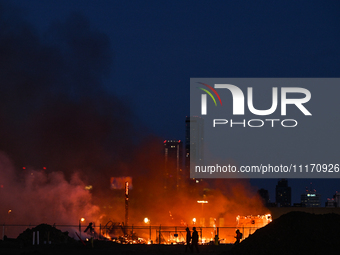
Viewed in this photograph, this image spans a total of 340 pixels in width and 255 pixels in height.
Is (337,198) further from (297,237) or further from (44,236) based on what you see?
(297,237)

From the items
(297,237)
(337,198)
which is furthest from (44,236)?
(337,198)

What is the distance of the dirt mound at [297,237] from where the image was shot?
21.6 meters

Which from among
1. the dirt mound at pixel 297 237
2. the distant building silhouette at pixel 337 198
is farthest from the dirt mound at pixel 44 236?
the distant building silhouette at pixel 337 198

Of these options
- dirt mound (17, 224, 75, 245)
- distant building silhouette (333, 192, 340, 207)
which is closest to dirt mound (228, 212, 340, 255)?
dirt mound (17, 224, 75, 245)

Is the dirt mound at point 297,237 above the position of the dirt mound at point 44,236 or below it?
above

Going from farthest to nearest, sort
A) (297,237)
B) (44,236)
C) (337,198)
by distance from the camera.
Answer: (337,198)
(44,236)
(297,237)

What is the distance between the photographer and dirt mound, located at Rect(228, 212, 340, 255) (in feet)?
70.8

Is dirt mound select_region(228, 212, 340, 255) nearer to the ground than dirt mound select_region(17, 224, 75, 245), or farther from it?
farther from it

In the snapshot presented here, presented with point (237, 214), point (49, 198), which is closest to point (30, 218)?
point (49, 198)

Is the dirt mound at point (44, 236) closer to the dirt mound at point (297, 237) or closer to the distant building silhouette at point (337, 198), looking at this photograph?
the dirt mound at point (297, 237)

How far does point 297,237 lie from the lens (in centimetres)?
2255

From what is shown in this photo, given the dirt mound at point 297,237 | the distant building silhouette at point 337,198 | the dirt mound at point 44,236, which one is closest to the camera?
the dirt mound at point 297,237

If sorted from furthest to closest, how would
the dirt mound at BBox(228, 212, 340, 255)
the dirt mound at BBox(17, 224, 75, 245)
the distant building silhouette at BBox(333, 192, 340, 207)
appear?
the distant building silhouette at BBox(333, 192, 340, 207) → the dirt mound at BBox(17, 224, 75, 245) → the dirt mound at BBox(228, 212, 340, 255)

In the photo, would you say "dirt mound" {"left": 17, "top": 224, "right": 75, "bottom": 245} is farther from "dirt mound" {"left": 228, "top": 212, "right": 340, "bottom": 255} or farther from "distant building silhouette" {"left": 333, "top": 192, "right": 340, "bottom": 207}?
"distant building silhouette" {"left": 333, "top": 192, "right": 340, "bottom": 207}
